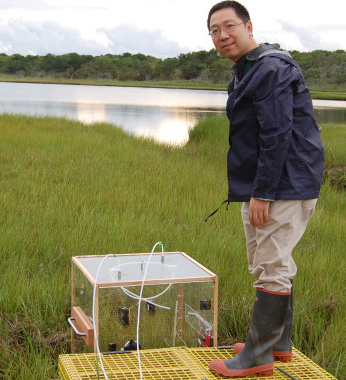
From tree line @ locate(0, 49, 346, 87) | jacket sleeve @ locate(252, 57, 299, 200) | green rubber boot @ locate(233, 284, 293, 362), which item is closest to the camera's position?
jacket sleeve @ locate(252, 57, 299, 200)

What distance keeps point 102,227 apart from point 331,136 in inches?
348

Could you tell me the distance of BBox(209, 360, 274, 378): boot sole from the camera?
2594 millimetres

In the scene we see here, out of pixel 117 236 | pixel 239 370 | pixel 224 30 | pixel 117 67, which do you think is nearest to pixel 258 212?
pixel 239 370

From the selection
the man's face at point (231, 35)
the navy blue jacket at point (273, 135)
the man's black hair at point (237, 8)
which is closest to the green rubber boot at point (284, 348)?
the navy blue jacket at point (273, 135)

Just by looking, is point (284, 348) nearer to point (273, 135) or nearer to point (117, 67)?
point (273, 135)

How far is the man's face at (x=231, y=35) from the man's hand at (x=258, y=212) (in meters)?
0.64

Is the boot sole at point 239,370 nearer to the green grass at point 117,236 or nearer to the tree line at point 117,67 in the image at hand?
the green grass at point 117,236

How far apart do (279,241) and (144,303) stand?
0.74 metres

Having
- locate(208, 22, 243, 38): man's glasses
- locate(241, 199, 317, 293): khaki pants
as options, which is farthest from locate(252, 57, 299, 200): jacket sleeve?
locate(208, 22, 243, 38): man's glasses

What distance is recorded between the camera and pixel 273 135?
2488 millimetres

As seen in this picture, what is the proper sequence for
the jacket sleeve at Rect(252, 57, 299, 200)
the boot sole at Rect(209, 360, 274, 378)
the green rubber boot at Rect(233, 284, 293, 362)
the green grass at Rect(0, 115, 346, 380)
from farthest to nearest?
the green grass at Rect(0, 115, 346, 380)
the green rubber boot at Rect(233, 284, 293, 362)
the boot sole at Rect(209, 360, 274, 378)
the jacket sleeve at Rect(252, 57, 299, 200)

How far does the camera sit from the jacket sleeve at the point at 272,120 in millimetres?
2488

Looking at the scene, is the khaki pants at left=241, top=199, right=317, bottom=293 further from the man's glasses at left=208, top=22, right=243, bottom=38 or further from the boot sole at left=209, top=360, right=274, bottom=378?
the man's glasses at left=208, top=22, right=243, bottom=38

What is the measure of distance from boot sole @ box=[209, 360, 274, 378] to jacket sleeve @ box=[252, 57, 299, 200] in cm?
71
